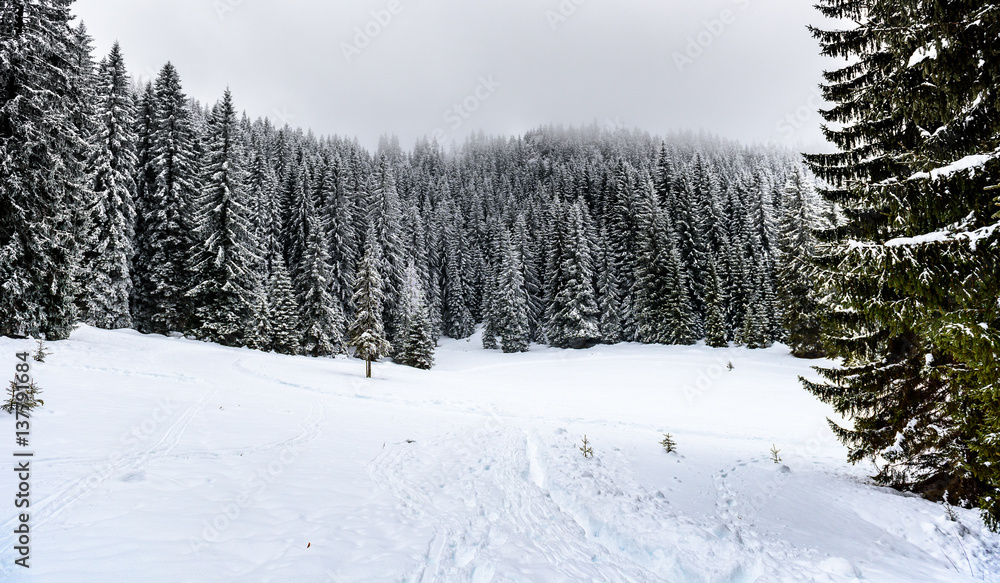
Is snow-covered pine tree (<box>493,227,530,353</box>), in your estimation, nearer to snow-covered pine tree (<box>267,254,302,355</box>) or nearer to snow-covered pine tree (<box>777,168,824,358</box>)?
snow-covered pine tree (<box>267,254,302,355</box>)

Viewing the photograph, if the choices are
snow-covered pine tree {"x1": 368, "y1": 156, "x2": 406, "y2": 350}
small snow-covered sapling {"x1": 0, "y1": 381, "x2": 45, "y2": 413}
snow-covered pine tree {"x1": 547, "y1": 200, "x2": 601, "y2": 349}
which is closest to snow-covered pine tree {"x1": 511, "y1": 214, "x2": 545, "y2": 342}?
snow-covered pine tree {"x1": 547, "y1": 200, "x2": 601, "y2": 349}

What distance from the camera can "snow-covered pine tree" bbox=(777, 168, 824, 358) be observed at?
28.3m

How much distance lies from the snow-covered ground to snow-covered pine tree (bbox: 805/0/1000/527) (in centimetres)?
140

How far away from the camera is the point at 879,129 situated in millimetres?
8602

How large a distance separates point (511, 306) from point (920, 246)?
42880 millimetres

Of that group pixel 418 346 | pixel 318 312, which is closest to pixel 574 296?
pixel 418 346

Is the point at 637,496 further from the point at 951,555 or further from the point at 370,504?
the point at 370,504

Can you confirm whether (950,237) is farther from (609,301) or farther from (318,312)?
(609,301)

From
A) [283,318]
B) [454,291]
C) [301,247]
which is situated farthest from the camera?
[454,291]

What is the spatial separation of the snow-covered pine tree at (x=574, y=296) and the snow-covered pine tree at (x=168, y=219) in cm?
3229

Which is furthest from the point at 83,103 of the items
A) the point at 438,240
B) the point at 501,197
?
the point at 501,197

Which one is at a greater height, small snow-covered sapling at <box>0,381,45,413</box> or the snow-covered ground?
small snow-covered sapling at <box>0,381,45,413</box>

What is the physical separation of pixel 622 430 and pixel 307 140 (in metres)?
118

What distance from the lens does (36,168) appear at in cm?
1616
